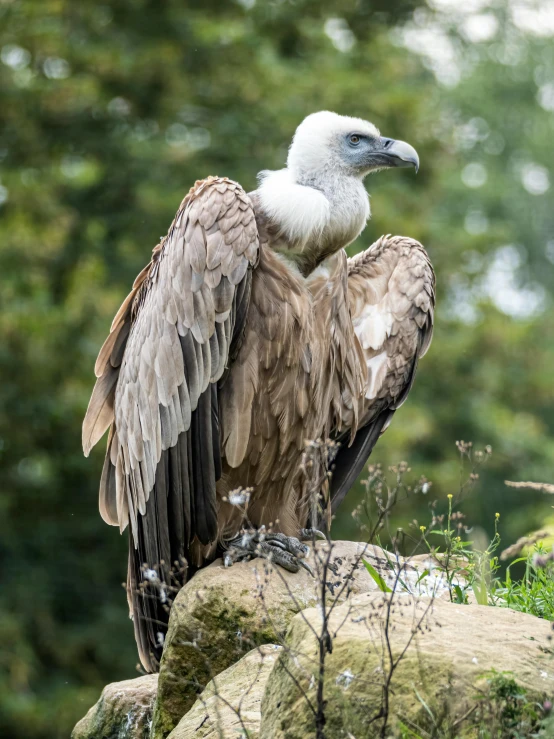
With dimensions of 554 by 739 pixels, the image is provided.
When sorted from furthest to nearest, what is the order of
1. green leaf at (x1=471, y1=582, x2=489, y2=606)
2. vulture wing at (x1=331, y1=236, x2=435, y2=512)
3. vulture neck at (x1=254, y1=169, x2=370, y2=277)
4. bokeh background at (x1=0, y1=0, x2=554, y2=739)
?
bokeh background at (x1=0, y1=0, x2=554, y2=739), vulture wing at (x1=331, y1=236, x2=435, y2=512), vulture neck at (x1=254, y1=169, x2=370, y2=277), green leaf at (x1=471, y1=582, x2=489, y2=606)

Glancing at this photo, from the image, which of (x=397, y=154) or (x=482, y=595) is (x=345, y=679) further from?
(x=397, y=154)

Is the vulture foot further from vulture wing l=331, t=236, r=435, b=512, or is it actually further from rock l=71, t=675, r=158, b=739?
vulture wing l=331, t=236, r=435, b=512

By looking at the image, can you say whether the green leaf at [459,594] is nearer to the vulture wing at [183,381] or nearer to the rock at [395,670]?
the rock at [395,670]

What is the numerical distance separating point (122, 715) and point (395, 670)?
2.14 meters

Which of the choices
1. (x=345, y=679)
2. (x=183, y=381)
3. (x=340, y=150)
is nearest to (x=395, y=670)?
(x=345, y=679)

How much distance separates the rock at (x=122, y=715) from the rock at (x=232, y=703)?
0.82 meters

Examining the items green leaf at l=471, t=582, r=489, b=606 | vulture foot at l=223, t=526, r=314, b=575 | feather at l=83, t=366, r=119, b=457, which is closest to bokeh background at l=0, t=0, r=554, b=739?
feather at l=83, t=366, r=119, b=457

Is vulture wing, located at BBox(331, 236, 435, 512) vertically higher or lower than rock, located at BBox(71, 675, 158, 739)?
higher

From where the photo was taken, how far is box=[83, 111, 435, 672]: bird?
558 cm

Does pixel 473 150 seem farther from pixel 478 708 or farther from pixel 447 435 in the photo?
pixel 478 708

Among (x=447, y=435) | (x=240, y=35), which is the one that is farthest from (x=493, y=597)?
(x=447, y=435)

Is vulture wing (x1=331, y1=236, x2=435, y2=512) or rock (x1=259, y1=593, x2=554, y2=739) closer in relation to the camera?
rock (x1=259, y1=593, x2=554, y2=739)

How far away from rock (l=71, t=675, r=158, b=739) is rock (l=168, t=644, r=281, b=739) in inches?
32.3

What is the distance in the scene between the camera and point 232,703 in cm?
446
